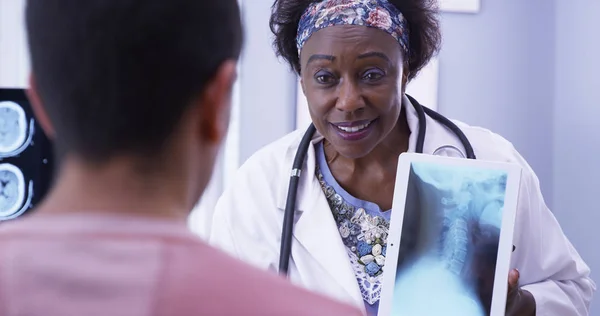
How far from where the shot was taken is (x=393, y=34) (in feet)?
3.62

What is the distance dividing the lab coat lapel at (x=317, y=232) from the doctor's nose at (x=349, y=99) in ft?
0.50

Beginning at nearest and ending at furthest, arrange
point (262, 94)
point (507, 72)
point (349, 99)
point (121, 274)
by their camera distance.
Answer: point (121, 274), point (349, 99), point (262, 94), point (507, 72)

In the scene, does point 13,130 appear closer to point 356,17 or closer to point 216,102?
point 356,17

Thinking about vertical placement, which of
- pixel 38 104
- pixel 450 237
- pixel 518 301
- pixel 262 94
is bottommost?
pixel 518 301

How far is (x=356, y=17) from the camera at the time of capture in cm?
109

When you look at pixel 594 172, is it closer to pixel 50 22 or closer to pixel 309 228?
pixel 309 228

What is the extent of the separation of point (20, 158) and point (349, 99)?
0.51m

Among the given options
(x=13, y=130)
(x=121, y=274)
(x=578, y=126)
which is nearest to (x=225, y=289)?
(x=121, y=274)

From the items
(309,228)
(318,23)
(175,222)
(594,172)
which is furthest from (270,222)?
(594,172)

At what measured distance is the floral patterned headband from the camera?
1088 mm

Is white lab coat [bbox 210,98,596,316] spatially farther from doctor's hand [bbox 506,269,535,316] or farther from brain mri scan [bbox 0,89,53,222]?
brain mri scan [bbox 0,89,53,222]

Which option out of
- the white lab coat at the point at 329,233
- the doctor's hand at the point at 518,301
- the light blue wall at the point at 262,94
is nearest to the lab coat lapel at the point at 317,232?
the white lab coat at the point at 329,233

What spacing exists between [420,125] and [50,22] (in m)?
0.86

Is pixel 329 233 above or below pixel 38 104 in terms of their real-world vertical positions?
below
